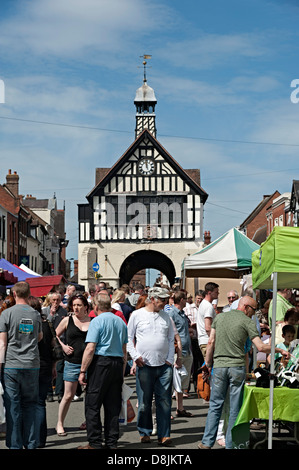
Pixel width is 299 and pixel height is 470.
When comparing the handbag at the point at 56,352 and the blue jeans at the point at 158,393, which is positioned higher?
the handbag at the point at 56,352

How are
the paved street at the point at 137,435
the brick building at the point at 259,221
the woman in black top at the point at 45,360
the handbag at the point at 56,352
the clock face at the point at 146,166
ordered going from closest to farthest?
the paved street at the point at 137,435 < the woman in black top at the point at 45,360 < the handbag at the point at 56,352 < the clock face at the point at 146,166 < the brick building at the point at 259,221

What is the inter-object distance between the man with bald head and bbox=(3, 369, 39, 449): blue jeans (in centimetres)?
182

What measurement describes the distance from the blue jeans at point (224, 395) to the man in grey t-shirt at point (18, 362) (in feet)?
6.15

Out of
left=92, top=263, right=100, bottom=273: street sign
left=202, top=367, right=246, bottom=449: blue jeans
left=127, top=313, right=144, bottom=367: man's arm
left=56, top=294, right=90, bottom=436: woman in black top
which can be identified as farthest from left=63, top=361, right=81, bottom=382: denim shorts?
left=92, top=263, right=100, bottom=273: street sign

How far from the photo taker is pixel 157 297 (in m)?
8.70

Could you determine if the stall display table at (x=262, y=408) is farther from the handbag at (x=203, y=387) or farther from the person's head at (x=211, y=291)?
the person's head at (x=211, y=291)

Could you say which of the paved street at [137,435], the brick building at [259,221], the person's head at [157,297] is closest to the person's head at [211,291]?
the paved street at [137,435]

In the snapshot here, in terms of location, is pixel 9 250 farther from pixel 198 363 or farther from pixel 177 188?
pixel 198 363

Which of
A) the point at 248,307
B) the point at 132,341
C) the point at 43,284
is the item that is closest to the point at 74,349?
the point at 132,341

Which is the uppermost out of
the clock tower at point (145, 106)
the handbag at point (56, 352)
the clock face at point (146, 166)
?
the clock tower at point (145, 106)

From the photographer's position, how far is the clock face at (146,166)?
50.5 m

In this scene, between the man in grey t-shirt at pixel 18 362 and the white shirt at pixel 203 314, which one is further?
the white shirt at pixel 203 314

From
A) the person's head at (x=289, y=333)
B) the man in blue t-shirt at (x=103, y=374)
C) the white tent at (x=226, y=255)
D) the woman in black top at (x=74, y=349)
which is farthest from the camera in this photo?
the white tent at (x=226, y=255)

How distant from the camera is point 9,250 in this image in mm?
54812
